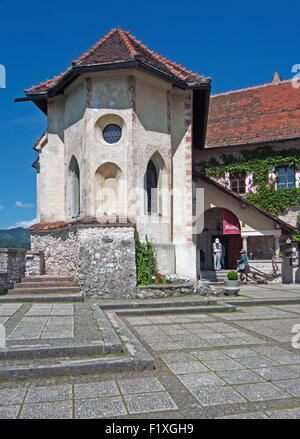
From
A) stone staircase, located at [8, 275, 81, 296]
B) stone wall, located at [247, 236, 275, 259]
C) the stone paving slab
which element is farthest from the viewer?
stone wall, located at [247, 236, 275, 259]

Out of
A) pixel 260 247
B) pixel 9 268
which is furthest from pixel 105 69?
pixel 260 247

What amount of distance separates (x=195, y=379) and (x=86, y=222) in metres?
8.05

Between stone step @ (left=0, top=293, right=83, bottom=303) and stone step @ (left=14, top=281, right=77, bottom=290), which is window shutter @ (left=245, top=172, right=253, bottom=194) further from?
stone step @ (left=0, top=293, right=83, bottom=303)

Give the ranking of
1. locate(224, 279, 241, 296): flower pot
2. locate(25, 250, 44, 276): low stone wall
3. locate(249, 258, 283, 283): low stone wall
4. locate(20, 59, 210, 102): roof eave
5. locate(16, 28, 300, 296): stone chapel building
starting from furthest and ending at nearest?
locate(249, 258, 283, 283): low stone wall < locate(25, 250, 44, 276): low stone wall < locate(224, 279, 241, 296): flower pot < locate(20, 59, 210, 102): roof eave < locate(16, 28, 300, 296): stone chapel building

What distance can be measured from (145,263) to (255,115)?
16.5m

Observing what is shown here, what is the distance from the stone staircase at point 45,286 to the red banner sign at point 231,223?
10.6 metres

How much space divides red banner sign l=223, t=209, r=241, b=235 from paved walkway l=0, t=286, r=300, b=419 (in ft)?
43.7

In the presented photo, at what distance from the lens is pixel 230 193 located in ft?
64.7

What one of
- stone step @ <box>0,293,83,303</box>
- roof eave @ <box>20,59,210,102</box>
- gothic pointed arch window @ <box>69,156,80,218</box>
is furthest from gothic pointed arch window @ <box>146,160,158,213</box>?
stone step @ <box>0,293,83,303</box>

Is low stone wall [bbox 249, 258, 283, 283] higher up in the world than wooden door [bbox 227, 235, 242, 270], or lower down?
lower down

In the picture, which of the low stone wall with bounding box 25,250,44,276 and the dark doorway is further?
the dark doorway

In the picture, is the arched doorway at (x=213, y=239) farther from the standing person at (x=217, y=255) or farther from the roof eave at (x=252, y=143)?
the roof eave at (x=252, y=143)

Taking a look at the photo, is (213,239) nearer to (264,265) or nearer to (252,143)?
(264,265)

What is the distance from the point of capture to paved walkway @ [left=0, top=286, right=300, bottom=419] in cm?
380
